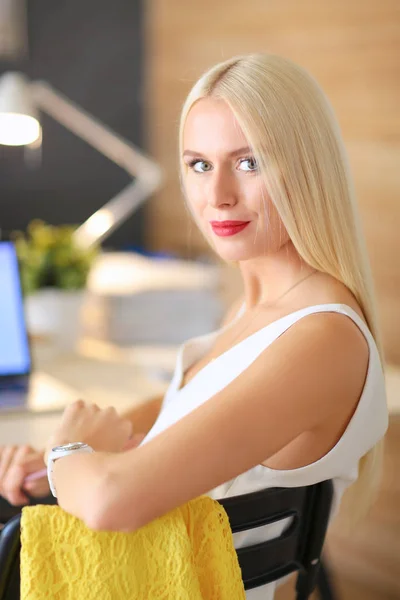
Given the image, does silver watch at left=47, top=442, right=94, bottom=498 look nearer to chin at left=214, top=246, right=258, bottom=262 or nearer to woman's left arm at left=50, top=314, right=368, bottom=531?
woman's left arm at left=50, top=314, right=368, bottom=531

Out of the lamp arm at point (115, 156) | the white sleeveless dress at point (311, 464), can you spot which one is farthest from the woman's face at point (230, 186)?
the lamp arm at point (115, 156)

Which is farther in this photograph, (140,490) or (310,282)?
(310,282)

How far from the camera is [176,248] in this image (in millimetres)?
3789

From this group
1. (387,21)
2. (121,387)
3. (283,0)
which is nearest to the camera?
(121,387)

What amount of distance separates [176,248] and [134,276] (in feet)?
3.83

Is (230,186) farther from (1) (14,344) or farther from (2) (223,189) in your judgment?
(1) (14,344)

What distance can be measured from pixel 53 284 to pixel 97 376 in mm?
337

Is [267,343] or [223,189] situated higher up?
[223,189]

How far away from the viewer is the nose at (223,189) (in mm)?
1062

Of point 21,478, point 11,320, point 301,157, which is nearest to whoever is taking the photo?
point 301,157

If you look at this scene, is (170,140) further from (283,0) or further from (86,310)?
(86,310)

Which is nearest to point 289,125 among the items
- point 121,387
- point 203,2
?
point 121,387

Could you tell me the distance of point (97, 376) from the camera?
1906mm

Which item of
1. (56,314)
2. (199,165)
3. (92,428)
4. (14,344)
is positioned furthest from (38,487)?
(56,314)
